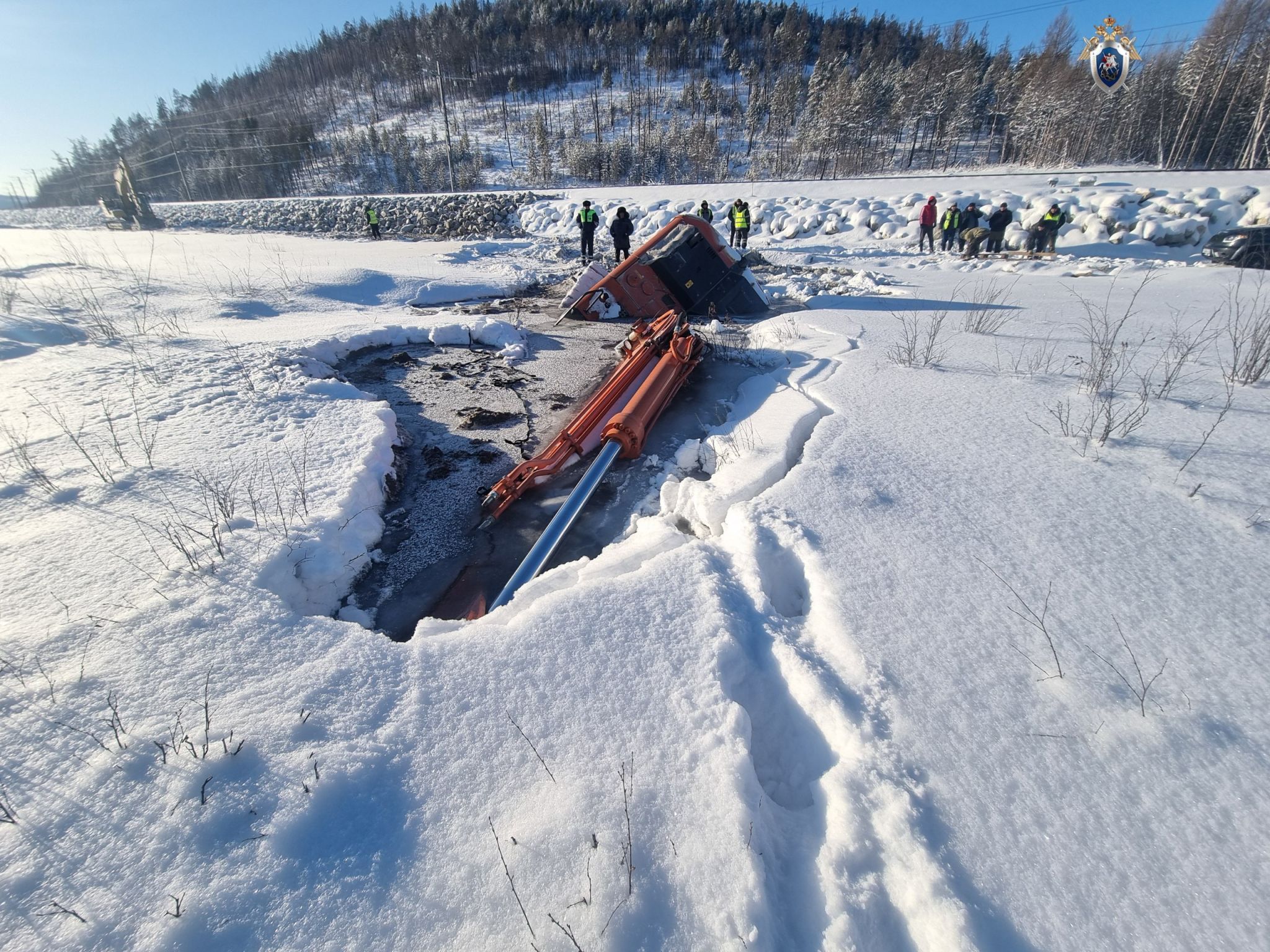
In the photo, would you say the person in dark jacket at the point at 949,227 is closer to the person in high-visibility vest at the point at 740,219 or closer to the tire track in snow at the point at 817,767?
the person in high-visibility vest at the point at 740,219

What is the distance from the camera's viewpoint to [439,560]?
350cm

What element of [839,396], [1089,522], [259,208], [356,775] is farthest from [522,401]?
[259,208]

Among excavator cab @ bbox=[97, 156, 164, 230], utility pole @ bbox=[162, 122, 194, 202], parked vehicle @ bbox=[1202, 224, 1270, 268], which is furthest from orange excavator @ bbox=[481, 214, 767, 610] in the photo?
utility pole @ bbox=[162, 122, 194, 202]

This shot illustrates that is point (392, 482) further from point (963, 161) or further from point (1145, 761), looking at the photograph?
point (963, 161)

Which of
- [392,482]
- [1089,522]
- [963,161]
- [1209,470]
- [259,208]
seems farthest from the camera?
[963,161]

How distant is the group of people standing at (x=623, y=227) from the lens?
10.7 metres

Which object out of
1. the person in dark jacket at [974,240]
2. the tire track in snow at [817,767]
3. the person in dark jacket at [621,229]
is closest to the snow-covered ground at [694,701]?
the tire track in snow at [817,767]

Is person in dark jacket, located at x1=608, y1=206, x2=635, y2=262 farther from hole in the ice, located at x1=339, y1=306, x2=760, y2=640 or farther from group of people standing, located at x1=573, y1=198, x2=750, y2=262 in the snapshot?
hole in the ice, located at x1=339, y1=306, x2=760, y2=640

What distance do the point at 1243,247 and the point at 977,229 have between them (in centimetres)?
440

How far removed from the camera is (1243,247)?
9.52 m

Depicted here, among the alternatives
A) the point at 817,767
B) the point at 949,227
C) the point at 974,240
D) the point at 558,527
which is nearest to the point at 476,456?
the point at 558,527

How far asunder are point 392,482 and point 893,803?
383 centimetres

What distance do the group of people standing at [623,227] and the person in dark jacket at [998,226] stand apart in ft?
18.6

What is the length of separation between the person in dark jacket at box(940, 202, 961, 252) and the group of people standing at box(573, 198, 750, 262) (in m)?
4.75
